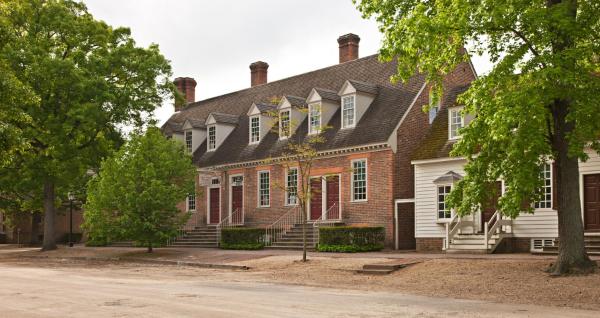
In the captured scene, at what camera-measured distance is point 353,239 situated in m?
27.5

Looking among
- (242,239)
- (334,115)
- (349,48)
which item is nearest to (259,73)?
(349,48)

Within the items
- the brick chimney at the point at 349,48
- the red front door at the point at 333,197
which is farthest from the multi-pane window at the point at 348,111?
the brick chimney at the point at 349,48

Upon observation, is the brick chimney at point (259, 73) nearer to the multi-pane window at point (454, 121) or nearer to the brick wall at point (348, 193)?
the brick wall at point (348, 193)

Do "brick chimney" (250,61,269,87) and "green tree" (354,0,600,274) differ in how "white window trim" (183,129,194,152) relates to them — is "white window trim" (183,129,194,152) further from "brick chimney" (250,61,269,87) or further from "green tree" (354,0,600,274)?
"green tree" (354,0,600,274)

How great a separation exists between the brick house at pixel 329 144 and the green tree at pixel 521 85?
8601 millimetres

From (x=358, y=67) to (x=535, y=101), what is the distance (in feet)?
68.0

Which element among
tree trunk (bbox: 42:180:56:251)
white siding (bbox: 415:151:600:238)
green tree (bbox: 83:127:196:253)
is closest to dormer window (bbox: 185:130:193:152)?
tree trunk (bbox: 42:180:56:251)

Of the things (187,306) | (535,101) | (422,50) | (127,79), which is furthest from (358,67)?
(187,306)

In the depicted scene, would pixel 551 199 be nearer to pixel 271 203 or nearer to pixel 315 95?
pixel 315 95

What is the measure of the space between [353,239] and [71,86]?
49.6 ft

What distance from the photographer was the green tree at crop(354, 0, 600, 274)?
1509cm

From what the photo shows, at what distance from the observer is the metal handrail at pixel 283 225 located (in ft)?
104

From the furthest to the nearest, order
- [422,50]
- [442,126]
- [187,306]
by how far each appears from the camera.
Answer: [442,126] → [422,50] → [187,306]

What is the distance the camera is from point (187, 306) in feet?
39.6
